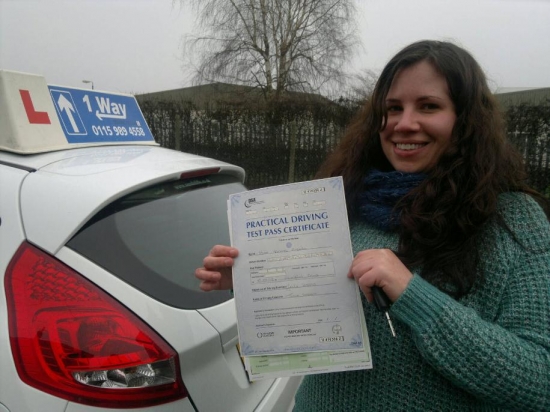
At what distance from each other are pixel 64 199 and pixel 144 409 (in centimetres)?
72

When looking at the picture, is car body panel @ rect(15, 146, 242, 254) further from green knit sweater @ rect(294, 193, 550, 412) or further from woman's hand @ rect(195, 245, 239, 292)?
green knit sweater @ rect(294, 193, 550, 412)

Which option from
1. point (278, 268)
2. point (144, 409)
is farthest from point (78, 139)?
point (278, 268)

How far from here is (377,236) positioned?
122cm

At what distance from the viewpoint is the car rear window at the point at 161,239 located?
1.39 m

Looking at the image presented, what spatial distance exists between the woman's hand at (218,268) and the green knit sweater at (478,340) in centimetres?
39

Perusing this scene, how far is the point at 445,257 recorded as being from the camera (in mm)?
1065

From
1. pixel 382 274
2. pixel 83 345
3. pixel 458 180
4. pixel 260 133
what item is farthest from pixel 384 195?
pixel 260 133

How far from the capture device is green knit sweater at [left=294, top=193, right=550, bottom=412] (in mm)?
898

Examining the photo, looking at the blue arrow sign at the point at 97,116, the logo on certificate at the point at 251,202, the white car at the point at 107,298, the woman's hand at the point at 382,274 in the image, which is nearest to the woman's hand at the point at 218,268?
the logo on certificate at the point at 251,202

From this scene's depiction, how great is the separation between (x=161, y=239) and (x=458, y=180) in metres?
1.04

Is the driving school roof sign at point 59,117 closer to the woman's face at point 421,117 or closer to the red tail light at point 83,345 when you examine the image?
the red tail light at point 83,345

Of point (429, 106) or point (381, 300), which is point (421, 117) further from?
point (381, 300)

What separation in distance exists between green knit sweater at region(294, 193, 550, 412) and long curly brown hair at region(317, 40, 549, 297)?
1.6 inches

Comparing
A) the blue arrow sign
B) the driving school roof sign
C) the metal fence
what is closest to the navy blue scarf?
the driving school roof sign
